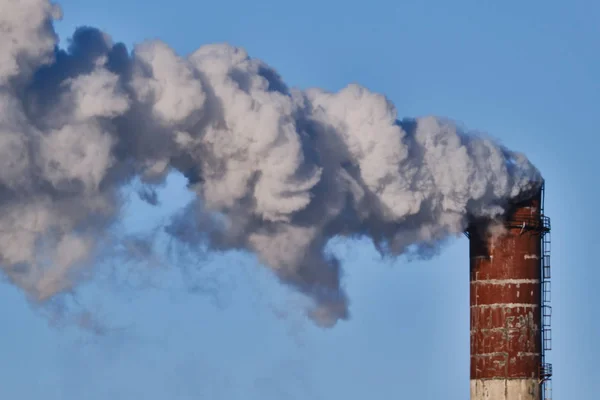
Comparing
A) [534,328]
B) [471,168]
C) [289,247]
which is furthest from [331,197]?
[534,328]

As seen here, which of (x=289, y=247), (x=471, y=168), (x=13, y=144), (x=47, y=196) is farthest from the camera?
(x=471, y=168)

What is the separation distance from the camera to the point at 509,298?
67.8 m

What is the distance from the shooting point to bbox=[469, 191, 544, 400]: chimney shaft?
6756cm

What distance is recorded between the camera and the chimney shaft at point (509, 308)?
67.6 metres

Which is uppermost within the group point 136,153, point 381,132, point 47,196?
point 381,132

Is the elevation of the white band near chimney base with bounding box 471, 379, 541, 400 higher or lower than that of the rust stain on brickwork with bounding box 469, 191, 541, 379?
lower

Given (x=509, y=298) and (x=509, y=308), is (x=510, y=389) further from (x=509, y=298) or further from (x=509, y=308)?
(x=509, y=298)

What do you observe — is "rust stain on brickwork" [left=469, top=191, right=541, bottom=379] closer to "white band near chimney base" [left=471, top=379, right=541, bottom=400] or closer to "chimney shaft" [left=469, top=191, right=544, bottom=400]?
"chimney shaft" [left=469, top=191, right=544, bottom=400]

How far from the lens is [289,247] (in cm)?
5956

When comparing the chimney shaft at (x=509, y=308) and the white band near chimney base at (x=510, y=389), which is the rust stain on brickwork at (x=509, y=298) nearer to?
the chimney shaft at (x=509, y=308)

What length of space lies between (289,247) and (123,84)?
11116 mm

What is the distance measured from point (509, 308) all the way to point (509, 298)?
46cm

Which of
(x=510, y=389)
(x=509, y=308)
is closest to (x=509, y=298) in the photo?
(x=509, y=308)

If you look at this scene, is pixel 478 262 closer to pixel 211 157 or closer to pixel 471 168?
pixel 471 168
